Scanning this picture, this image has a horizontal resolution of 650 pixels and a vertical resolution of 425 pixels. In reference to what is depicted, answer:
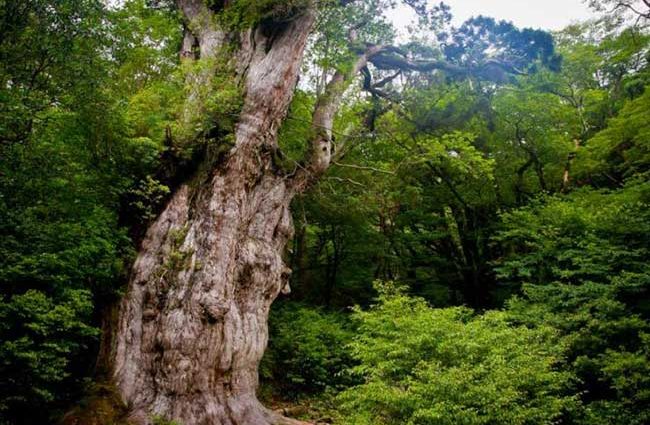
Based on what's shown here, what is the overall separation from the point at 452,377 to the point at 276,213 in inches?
183

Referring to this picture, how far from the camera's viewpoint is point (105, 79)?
603 centimetres

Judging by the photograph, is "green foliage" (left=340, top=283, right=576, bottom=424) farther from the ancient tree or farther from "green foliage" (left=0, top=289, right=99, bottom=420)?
"green foliage" (left=0, top=289, right=99, bottom=420)

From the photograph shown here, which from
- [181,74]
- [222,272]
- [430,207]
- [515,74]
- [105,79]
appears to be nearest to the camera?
[105,79]

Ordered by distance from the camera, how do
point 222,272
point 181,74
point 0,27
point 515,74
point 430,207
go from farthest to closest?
point 430,207, point 515,74, point 181,74, point 222,272, point 0,27

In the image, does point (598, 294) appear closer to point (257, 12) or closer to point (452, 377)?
point (452, 377)

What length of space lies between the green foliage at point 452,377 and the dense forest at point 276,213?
0.03m

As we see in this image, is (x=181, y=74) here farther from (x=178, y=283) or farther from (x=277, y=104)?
(x=178, y=283)

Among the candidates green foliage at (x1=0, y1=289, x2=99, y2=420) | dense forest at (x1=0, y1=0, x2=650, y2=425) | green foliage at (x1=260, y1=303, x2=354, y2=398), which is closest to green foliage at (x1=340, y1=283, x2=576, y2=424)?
dense forest at (x1=0, y1=0, x2=650, y2=425)

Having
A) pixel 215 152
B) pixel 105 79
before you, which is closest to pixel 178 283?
pixel 215 152

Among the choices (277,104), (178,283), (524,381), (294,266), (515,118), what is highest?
(515,118)

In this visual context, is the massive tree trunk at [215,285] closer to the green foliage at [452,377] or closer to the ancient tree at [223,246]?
the ancient tree at [223,246]

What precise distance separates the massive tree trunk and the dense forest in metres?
0.03

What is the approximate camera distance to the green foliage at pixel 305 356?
35.2 feet

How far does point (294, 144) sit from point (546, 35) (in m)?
7.22
